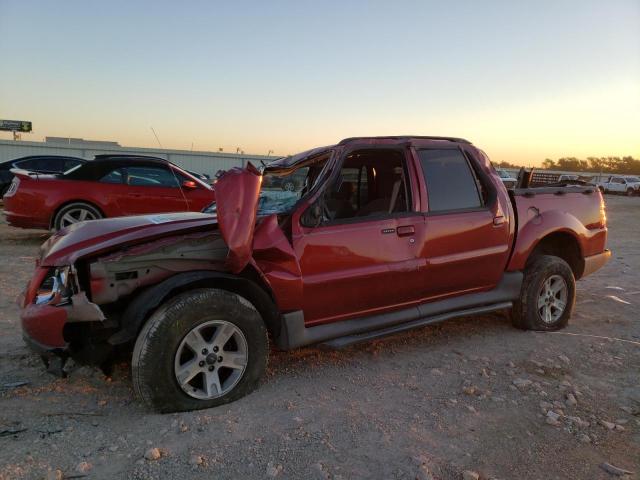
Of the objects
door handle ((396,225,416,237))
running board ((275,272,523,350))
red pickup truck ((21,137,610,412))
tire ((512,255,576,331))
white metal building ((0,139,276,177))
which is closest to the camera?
red pickup truck ((21,137,610,412))

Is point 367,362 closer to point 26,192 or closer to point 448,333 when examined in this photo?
point 448,333

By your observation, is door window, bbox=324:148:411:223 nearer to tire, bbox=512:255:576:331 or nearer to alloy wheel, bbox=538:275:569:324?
tire, bbox=512:255:576:331

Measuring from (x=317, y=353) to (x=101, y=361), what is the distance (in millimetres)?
1693

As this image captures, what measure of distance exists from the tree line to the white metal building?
1792 inches

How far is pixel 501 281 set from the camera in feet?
14.3

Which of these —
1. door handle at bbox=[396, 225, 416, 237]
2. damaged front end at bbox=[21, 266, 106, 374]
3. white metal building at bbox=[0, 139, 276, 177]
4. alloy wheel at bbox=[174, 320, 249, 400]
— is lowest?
alloy wheel at bbox=[174, 320, 249, 400]

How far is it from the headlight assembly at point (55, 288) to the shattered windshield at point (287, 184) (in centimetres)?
139

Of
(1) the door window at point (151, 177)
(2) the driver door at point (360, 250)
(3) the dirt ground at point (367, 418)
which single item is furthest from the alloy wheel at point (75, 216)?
(2) the driver door at point (360, 250)

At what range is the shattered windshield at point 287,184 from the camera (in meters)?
3.75

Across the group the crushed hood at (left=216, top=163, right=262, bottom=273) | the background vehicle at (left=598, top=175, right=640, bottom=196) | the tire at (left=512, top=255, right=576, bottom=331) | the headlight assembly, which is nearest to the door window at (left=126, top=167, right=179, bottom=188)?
the headlight assembly

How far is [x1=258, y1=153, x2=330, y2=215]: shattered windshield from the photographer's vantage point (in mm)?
3748

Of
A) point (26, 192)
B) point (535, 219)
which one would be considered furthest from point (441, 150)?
point (26, 192)

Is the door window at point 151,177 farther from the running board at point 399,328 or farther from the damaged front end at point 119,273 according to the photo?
the running board at point 399,328

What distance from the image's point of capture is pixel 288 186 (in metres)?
4.01
